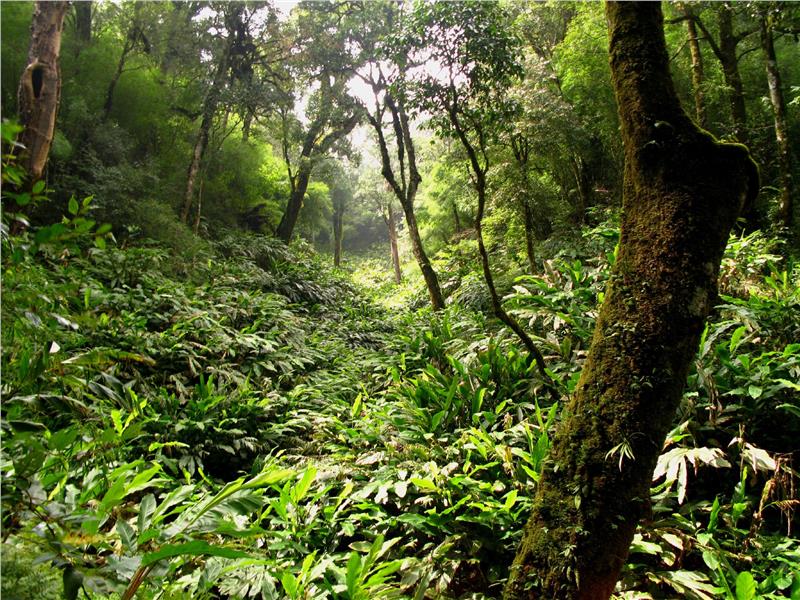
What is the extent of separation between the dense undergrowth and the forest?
0.02 m

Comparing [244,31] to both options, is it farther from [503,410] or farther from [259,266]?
[503,410]

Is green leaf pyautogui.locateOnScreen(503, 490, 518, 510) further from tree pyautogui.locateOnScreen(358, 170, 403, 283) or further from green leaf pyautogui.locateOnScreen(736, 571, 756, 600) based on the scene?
A: tree pyautogui.locateOnScreen(358, 170, 403, 283)

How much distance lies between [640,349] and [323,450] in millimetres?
2745

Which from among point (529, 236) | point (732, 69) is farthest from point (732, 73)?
point (529, 236)

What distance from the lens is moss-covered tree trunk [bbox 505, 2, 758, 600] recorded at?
1562mm

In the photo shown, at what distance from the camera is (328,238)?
27.8 m

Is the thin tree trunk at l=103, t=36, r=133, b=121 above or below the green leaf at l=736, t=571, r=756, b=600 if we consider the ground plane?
above

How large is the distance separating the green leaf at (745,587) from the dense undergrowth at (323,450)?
0.03 metres

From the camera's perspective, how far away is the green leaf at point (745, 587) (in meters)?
1.82

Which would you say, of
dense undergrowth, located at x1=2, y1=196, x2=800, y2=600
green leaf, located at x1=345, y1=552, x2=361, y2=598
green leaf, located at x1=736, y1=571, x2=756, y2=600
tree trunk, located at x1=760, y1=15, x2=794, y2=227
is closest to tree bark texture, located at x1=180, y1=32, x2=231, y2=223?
dense undergrowth, located at x1=2, y1=196, x2=800, y2=600

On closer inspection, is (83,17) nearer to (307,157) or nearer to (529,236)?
(307,157)

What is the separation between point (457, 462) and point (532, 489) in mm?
552

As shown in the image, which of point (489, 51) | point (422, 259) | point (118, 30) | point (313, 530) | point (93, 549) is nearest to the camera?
point (93, 549)

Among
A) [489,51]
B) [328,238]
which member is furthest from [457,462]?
[328,238]
